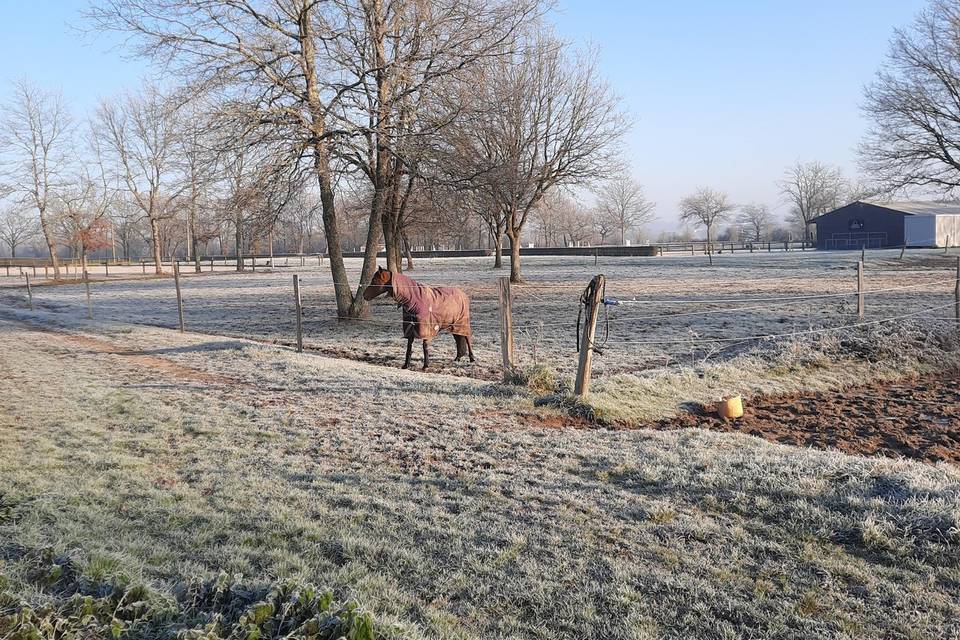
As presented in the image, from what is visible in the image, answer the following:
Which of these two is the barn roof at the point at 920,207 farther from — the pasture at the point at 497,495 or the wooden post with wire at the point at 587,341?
the wooden post with wire at the point at 587,341

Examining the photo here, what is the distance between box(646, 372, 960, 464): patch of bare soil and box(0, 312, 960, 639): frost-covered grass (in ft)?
2.92

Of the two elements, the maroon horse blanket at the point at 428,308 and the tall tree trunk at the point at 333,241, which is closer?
the maroon horse blanket at the point at 428,308

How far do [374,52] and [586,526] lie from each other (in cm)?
1356

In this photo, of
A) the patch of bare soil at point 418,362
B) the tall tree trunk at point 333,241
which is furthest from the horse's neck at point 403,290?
the tall tree trunk at point 333,241

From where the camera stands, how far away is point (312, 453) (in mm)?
5789

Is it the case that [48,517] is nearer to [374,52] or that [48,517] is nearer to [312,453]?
[312,453]

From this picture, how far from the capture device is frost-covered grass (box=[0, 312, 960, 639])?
10.6ft

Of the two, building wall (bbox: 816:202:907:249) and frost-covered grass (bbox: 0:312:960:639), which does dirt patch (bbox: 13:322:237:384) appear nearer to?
frost-covered grass (bbox: 0:312:960:639)

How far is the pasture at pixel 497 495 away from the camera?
129 inches

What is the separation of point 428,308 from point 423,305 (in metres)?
0.12

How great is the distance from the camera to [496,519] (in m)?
4.27

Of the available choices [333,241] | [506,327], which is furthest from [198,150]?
[506,327]

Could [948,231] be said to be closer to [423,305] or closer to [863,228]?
[863,228]

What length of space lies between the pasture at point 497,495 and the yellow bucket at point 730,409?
0.43 meters
